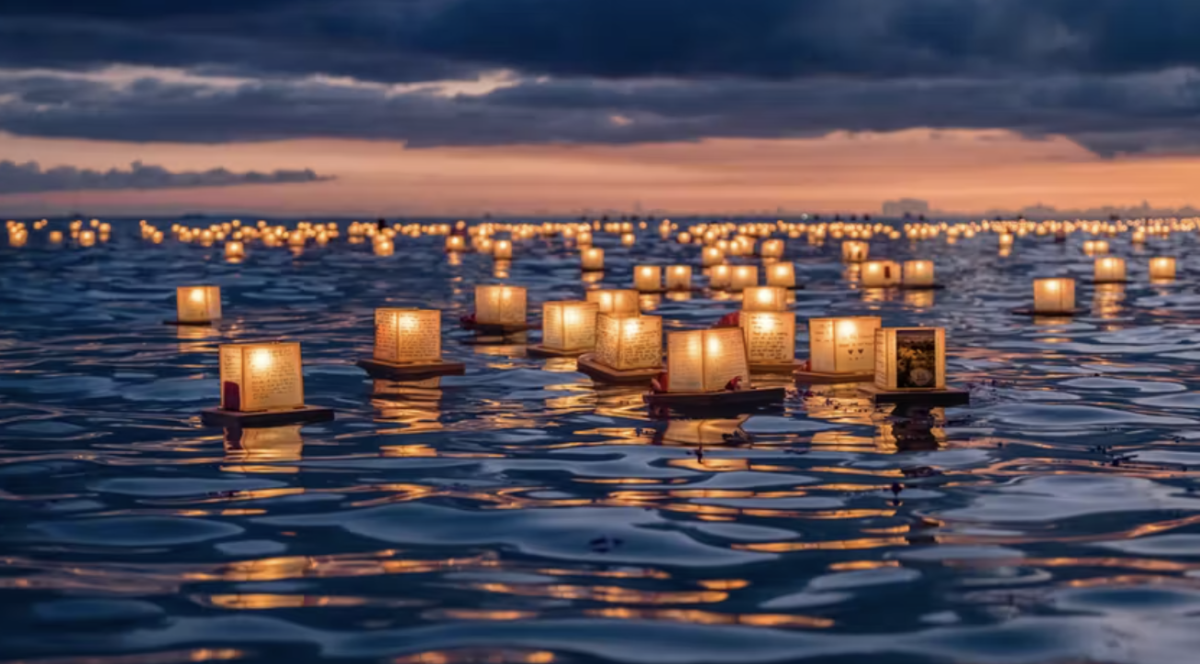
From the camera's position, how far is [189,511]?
17078 mm

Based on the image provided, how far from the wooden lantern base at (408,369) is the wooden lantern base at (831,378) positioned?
288 inches

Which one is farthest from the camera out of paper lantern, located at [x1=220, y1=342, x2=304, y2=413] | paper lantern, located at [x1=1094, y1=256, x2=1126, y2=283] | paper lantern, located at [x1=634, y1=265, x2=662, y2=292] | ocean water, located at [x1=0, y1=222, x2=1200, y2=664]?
paper lantern, located at [x1=1094, y1=256, x2=1126, y2=283]

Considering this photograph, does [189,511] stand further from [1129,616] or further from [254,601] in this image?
[1129,616]

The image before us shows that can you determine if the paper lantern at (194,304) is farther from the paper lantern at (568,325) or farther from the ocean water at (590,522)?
the paper lantern at (568,325)

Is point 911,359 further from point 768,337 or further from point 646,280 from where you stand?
point 646,280

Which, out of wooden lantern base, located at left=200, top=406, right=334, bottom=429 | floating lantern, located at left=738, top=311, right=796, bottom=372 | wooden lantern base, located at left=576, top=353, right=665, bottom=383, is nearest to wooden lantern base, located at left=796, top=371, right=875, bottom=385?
floating lantern, located at left=738, top=311, right=796, bottom=372

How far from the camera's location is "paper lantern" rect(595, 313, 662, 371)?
29531 mm

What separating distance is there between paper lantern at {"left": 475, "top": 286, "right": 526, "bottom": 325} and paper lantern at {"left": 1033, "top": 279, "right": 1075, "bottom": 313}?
54.0 ft

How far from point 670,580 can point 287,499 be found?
5.98 metres

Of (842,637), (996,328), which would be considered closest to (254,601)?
(842,637)

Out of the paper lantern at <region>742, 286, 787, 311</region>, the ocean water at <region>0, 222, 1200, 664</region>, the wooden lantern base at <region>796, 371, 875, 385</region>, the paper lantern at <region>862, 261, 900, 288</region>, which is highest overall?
the paper lantern at <region>742, 286, 787, 311</region>

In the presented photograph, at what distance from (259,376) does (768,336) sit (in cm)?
1148

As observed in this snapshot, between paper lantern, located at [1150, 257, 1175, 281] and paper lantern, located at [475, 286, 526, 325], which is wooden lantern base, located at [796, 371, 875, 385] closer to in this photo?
paper lantern, located at [475, 286, 526, 325]

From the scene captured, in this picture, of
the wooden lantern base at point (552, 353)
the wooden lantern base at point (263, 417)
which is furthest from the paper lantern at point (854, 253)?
the wooden lantern base at point (263, 417)
